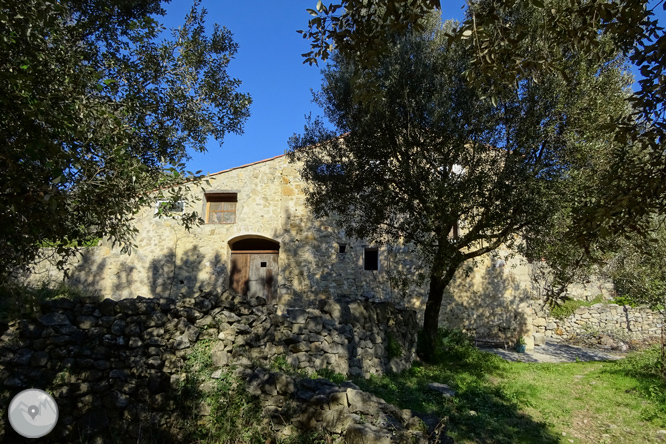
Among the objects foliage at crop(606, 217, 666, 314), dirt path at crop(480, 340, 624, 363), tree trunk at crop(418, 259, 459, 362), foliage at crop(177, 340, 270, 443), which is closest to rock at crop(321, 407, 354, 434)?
foliage at crop(177, 340, 270, 443)

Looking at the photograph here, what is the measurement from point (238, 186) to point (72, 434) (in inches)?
447

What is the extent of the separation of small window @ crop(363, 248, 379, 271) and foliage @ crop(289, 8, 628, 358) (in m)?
5.20

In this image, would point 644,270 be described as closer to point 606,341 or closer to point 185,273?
point 606,341

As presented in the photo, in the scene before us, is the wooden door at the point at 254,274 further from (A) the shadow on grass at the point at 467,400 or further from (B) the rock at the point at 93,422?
(B) the rock at the point at 93,422

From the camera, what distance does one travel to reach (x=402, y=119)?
9750mm

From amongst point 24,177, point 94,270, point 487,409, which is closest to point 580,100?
point 487,409

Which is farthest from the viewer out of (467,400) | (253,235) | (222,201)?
(222,201)

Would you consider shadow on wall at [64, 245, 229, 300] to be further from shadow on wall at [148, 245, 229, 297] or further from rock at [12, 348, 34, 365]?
rock at [12, 348, 34, 365]

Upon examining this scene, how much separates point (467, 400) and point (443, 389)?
19.8 inches

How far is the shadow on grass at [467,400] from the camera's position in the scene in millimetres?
6598

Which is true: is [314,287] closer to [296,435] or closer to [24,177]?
[296,435]

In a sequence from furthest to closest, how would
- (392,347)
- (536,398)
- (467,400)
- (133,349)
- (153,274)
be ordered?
(153,274) < (392,347) < (536,398) < (467,400) < (133,349)

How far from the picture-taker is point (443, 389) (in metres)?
8.30

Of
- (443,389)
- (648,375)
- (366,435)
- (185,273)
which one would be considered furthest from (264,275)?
(366,435)
